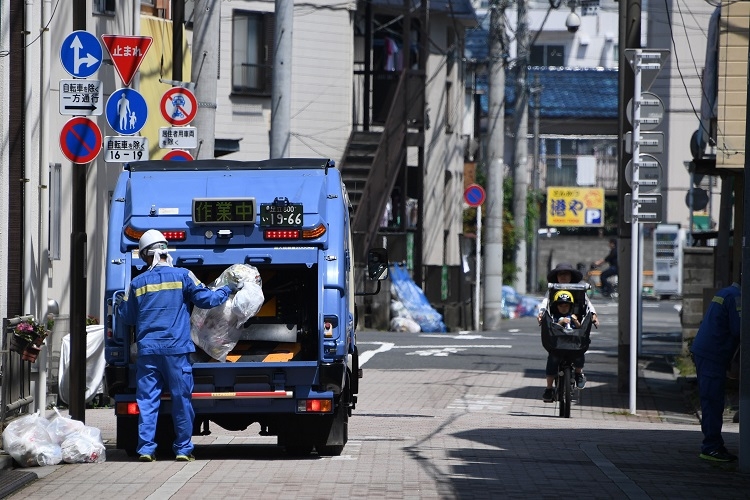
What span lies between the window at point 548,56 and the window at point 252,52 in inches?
1523

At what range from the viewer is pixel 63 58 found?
12719mm

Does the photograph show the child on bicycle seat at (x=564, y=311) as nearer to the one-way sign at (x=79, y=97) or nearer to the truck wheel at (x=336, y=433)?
the truck wheel at (x=336, y=433)

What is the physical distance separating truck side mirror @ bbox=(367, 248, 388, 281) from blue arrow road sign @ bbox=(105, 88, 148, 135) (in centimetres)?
279

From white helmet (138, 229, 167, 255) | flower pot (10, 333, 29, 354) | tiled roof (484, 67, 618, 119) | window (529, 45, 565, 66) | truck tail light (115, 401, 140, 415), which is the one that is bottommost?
truck tail light (115, 401, 140, 415)

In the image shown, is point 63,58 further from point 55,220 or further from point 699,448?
point 699,448

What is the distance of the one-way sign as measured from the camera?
41.3 ft

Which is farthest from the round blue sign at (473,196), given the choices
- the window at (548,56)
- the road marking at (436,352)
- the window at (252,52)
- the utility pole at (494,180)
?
the window at (548,56)

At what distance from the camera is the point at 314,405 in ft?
36.6

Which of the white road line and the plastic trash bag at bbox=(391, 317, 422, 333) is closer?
the white road line

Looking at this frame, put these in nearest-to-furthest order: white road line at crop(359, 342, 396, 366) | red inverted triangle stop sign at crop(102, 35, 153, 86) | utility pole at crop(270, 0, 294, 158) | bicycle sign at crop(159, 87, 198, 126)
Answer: red inverted triangle stop sign at crop(102, 35, 153, 86) → bicycle sign at crop(159, 87, 198, 126) → utility pole at crop(270, 0, 294, 158) → white road line at crop(359, 342, 396, 366)

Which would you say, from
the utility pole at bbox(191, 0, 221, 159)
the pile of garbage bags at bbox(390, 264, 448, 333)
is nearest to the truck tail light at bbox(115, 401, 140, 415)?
the utility pole at bbox(191, 0, 221, 159)

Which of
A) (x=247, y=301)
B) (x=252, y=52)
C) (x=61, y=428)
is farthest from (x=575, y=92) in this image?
(x=61, y=428)

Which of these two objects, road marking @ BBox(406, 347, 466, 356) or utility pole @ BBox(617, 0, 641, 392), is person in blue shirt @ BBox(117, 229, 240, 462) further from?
road marking @ BBox(406, 347, 466, 356)

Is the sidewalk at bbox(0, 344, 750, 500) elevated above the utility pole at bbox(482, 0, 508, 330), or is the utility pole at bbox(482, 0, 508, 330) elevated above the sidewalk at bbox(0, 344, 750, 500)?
the utility pole at bbox(482, 0, 508, 330)
